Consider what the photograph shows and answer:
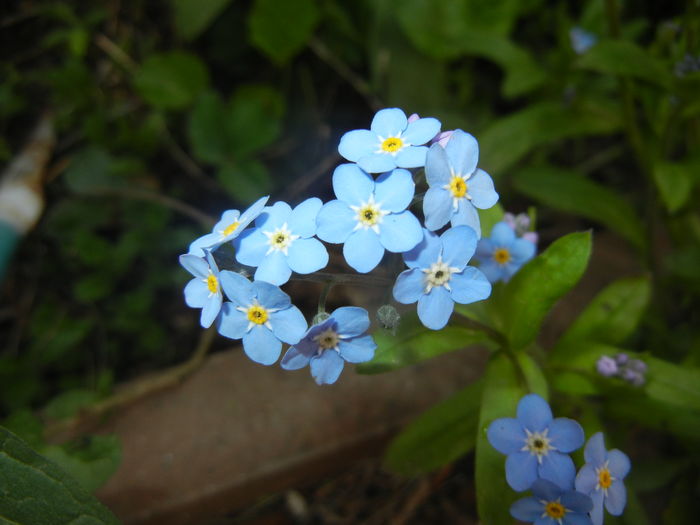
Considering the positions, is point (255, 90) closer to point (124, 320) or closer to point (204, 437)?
point (124, 320)

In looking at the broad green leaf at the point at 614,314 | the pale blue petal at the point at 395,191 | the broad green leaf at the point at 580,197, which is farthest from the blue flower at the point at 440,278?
the broad green leaf at the point at 580,197

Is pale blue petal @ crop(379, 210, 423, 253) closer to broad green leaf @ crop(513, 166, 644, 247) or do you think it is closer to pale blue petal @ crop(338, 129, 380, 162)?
pale blue petal @ crop(338, 129, 380, 162)

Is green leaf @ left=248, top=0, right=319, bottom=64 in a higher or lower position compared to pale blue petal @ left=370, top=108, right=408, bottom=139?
lower

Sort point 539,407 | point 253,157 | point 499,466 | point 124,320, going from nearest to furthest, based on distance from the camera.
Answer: point 539,407
point 499,466
point 124,320
point 253,157

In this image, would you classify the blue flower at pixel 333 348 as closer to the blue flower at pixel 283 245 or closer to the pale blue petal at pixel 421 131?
the blue flower at pixel 283 245

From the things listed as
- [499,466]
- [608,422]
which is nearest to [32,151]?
[499,466]

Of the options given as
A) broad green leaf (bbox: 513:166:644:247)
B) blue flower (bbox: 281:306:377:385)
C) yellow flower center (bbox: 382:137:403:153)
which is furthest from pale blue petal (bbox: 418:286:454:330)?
broad green leaf (bbox: 513:166:644:247)

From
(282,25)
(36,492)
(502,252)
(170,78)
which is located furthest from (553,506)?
(170,78)
